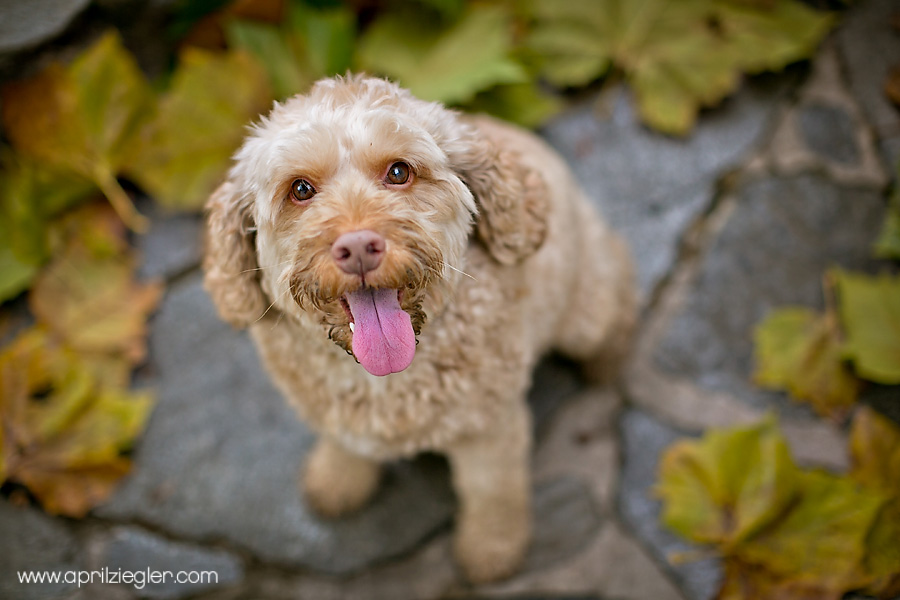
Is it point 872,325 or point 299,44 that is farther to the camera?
point 299,44

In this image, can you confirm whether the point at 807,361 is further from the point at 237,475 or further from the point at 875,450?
the point at 237,475

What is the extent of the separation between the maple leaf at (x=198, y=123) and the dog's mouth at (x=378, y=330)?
1472 millimetres

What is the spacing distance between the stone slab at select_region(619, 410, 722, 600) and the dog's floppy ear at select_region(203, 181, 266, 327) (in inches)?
60.6

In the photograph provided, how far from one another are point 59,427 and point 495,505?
162cm

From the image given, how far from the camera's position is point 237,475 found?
7.66 feet

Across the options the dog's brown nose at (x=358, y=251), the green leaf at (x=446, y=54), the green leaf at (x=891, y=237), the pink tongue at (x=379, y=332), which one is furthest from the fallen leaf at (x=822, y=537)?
the green leaf at (x=446, y=54)

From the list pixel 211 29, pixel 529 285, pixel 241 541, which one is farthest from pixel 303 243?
pixel 211 29

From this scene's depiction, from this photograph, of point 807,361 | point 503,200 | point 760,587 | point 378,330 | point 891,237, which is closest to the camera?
point 378,330

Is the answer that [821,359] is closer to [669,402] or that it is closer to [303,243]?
[669,402]

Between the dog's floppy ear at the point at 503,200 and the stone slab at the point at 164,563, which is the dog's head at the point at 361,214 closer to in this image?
the dog's floppy ear at the point at 503,200

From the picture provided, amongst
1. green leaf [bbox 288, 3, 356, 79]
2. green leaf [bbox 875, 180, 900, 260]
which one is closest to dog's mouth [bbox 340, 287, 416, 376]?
green leaf [bbox 288, 3, 356, 79]

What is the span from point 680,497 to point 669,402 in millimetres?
460

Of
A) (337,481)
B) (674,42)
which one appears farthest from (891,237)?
(337,481)

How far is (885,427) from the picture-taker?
211cm
